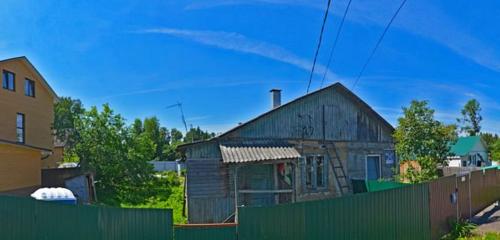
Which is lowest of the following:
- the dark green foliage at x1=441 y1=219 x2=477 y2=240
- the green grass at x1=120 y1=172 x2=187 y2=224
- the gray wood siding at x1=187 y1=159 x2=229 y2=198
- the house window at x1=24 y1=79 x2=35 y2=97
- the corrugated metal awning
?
the green grass at x1=120 y1=172 x2=187 y2=224

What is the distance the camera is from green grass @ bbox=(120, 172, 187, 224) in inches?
700

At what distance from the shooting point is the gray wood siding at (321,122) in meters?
17.2

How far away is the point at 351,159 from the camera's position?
1931 centimetres

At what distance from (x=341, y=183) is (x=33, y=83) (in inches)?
798

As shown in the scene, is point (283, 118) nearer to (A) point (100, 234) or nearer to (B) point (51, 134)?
(A) point (100, 234)

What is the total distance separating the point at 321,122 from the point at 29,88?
1868 cm

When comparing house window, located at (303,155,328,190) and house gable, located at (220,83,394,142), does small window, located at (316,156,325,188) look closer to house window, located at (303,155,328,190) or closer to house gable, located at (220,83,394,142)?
house window, located at (303,155,328,190)

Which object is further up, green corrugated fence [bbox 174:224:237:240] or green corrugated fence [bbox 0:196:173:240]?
green corrugated fence [bbox 0:196:173:240]

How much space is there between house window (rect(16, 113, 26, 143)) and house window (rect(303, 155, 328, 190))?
17360mm

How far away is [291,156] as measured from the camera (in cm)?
1540

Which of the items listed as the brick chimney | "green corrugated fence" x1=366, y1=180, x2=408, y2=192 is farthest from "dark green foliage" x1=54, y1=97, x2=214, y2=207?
"green corrugated fence" x1=366, y1=180, x2=408, y2=192

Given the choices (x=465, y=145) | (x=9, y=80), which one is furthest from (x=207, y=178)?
(x=465, y=145)

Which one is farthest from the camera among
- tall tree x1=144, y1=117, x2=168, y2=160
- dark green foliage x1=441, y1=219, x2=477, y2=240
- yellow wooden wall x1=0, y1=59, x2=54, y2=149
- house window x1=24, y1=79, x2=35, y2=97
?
tall tree x1=144, y1=117, x2=168, y2=160

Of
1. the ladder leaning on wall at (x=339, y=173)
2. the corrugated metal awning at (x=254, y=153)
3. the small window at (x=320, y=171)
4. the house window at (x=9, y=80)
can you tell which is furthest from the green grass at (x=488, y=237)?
the house window at (x=9, y=80)
